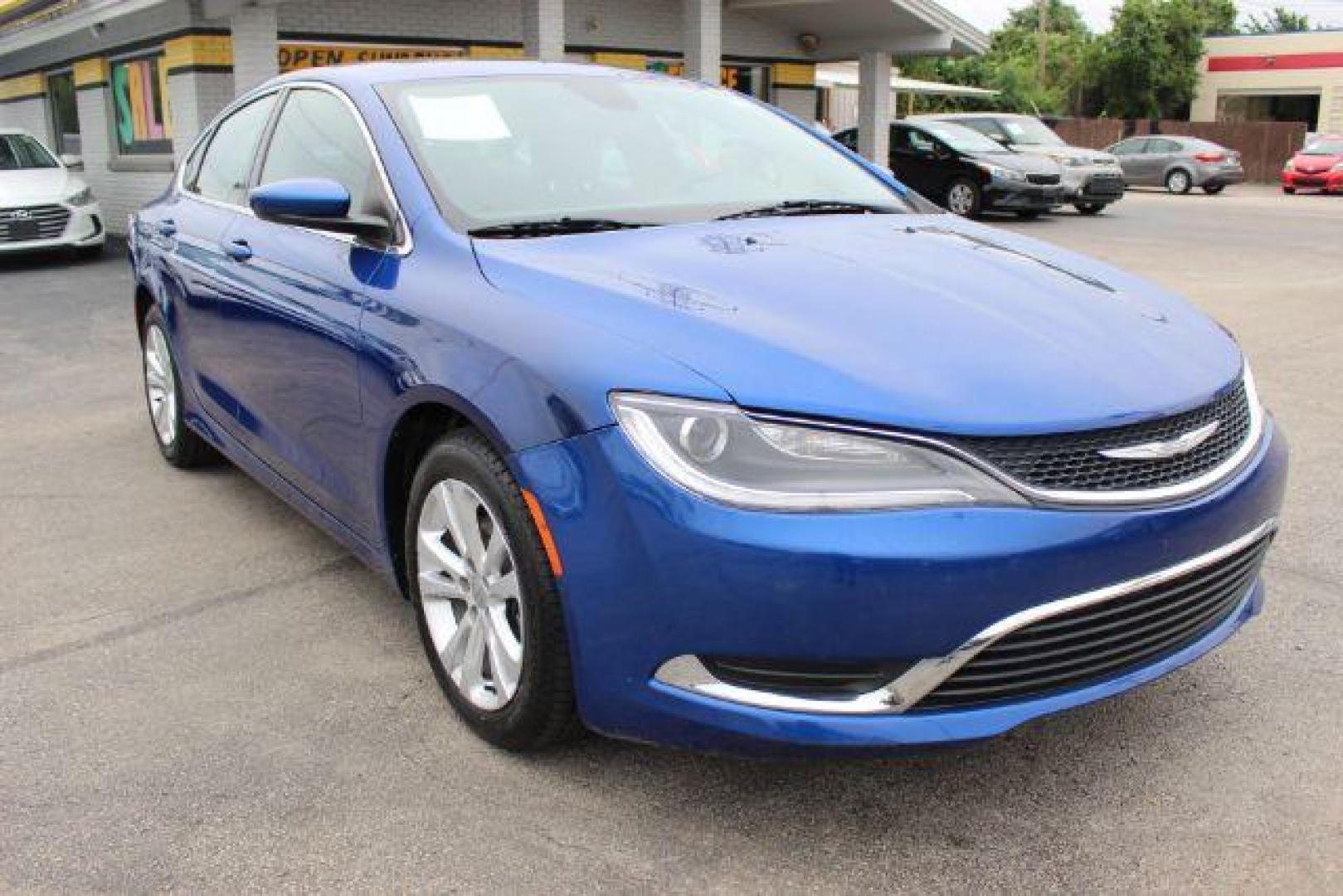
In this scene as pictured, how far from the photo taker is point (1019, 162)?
1784 centimetres

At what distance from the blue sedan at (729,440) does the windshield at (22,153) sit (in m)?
12.1

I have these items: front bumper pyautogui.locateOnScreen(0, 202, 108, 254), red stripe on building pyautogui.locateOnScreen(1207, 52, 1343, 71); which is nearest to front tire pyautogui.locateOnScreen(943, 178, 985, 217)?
front bumper pyautogui.locateOnScreen(0, 202, 108, 254)

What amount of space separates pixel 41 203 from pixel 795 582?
43.3 feet

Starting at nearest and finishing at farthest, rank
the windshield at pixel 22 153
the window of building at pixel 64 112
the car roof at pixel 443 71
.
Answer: the car roof at pixel 443 71
the windshield at pixel 22 153
the window of building at pixel 64 112

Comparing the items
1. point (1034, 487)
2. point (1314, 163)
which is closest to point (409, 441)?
point (1034, 487)

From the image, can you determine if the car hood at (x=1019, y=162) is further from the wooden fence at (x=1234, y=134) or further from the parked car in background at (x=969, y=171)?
the wooden fence at (x=1234, y=134)

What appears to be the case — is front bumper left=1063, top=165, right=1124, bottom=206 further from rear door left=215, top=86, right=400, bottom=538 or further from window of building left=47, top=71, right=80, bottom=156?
rear door left=215, top=86, right=400, bottom=538

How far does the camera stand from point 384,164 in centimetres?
334

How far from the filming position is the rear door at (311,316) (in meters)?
3.29

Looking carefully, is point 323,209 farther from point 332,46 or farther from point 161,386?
point 332,46

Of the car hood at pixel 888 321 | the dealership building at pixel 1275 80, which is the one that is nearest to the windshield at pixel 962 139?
the car hood at pixel 888 321

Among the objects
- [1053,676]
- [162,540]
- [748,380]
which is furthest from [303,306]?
[1053,676]

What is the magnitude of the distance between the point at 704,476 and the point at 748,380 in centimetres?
20

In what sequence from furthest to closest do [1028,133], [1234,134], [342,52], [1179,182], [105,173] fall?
[1234,134], [1179,182], [1028,133], [105,173], [342,52]
